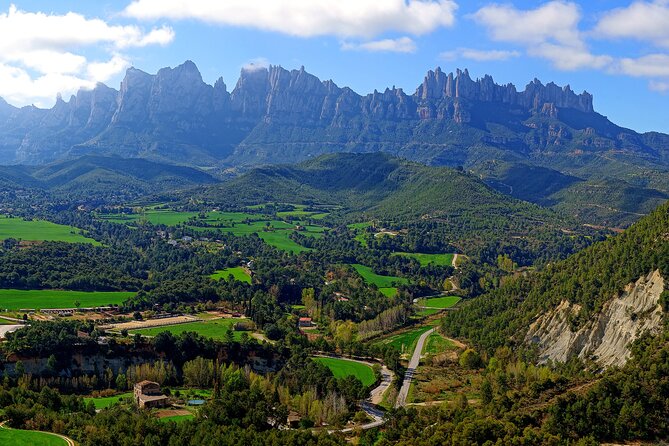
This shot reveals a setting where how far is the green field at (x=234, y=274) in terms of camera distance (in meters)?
137

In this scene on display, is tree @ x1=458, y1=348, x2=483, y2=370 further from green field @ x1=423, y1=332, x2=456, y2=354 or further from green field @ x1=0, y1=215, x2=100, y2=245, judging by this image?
green field @ x1=0, y1=215, x2=100, y2=245

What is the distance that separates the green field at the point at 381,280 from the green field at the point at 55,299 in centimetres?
4873

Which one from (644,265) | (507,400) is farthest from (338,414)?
(644,265)

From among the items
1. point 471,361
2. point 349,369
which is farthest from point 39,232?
point 471,361

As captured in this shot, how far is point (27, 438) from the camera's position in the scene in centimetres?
5150

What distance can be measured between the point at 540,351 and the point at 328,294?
49444 mm

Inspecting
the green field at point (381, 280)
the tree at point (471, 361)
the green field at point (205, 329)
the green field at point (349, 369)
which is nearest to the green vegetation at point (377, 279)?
the green field at point (381, 280)

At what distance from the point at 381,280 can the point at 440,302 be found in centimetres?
1638

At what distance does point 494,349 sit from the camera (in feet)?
301

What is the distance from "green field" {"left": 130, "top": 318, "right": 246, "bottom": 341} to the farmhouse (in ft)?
63.2

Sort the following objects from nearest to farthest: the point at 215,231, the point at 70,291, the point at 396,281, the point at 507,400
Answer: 1. the point at 507,400
2. the point at 70,291
3. the point at 396,281
4. the point at 215,231

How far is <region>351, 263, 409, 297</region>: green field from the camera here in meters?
140

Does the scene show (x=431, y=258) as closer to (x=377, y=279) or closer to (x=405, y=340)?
(x=377, y=279)

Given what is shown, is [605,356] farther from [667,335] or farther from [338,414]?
[338,414]
